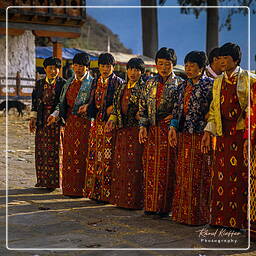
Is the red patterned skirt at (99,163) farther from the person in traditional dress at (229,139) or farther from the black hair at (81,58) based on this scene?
the person in traditional dress at (229,139)

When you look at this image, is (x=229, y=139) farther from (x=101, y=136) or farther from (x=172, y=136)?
(x=101, y=136)

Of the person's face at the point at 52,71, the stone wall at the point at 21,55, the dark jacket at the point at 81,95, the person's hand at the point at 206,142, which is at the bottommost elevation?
the person's hand at the point at 206,142

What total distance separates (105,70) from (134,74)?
0.47 metres

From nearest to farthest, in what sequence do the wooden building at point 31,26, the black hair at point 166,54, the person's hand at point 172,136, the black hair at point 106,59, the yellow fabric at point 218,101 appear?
1. the yellow fabric at point 218,101
2. the person's hand at point 172,136
3. the black hair at point 166,54
4. the black hair at point 106,59
5. the wooden building at point 31,26

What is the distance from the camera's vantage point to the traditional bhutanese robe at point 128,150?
5844 millimetres

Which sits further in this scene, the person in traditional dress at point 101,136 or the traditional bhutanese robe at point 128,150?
the person in traditional dress at point 101,136

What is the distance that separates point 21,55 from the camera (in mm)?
20141

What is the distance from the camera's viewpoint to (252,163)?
4527 mm

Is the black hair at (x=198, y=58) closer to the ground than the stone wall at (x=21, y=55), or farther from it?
closer to the ground

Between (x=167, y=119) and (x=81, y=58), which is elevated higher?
(x=81, y=58)

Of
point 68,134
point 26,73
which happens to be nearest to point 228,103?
point 68,134

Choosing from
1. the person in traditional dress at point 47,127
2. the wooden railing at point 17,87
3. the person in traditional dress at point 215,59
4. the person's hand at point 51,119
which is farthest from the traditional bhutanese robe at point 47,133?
the wooden railing at point 17,87

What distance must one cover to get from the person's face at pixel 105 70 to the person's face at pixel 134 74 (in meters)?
0.37

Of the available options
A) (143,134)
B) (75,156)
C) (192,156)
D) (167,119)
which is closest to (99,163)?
(75,156)
